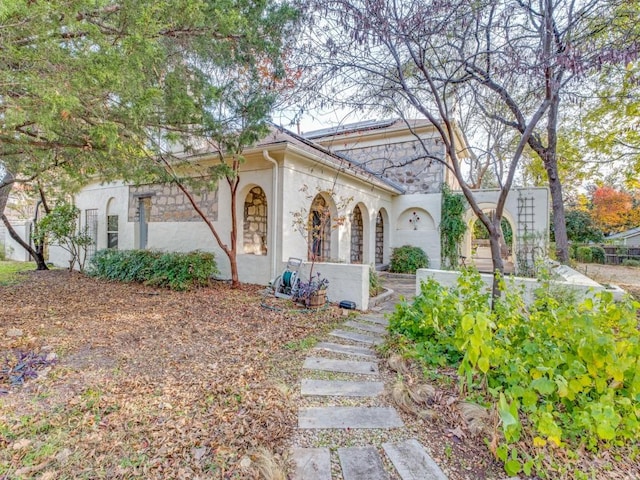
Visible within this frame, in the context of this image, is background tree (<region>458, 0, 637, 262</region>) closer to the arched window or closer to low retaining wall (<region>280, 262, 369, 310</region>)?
low retaining wall (<region>280, 262, 369, 310</region>)

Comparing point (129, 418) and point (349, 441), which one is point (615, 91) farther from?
point (129, 418)

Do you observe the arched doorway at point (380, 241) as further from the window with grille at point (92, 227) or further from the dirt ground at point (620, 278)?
the window with grille at point (92, 227)

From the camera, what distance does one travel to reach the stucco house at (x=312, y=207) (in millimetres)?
7617

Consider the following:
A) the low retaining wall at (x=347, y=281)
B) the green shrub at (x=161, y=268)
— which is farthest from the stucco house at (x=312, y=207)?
the green shrub at (x=161, y=268)

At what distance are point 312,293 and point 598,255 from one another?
2250 cm

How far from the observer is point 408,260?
12523mm

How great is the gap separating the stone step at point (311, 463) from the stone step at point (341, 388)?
829mm

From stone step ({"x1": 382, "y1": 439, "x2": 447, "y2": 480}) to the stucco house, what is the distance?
3883 mm

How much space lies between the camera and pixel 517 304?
3.37 metres

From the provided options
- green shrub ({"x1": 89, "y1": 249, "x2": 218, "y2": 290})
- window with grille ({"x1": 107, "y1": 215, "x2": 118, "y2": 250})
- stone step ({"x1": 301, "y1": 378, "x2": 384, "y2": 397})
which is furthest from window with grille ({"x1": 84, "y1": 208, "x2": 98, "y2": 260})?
stone step ({"x1": 301, "y1": 378, "x2": 384, "y2": 397})

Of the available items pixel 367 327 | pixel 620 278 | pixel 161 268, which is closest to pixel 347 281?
pixel 367 327

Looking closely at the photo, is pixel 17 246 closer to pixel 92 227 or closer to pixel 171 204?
pixel 92 227

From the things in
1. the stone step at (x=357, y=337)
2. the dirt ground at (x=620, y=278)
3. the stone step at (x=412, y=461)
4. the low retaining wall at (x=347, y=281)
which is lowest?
the stone step at (x=412, y=461)

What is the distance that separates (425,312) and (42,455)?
12.2 feet
